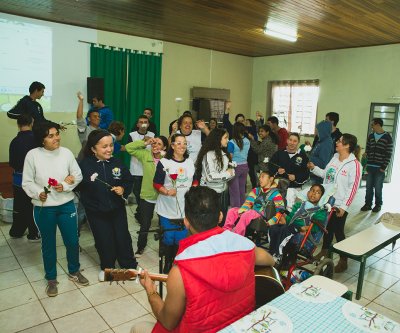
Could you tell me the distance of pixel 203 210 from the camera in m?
1.54

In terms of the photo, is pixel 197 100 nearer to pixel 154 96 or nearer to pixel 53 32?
pixel 154 96

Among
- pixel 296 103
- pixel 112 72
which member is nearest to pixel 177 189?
pixel 112 72

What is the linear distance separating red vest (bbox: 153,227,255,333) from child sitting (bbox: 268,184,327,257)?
5.66ft

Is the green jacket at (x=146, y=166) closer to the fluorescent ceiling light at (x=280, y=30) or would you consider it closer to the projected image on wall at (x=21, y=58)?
the fluorescent ceiling light at (x=280, y=30)

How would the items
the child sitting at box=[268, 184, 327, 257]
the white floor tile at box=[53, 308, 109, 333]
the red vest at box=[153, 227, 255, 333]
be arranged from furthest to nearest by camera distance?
the child sitting at box=[268, 184, 327, 257], the white floor tile at box=[53, 308, 109, 333], the red vest at box=[153, 227, 255, 333]

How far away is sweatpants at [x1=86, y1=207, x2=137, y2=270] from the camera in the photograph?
304 centimetres

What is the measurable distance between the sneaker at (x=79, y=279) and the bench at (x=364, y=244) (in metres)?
2.36

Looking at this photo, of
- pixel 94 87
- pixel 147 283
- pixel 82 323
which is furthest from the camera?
pixel 94 87

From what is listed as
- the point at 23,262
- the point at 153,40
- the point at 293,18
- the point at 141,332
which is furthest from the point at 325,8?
the point at 23,262

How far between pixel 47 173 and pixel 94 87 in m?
4.04

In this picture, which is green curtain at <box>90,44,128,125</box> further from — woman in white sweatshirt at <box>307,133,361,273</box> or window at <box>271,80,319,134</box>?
woman in white sweatshirt at <box>307,133,361,273</box>

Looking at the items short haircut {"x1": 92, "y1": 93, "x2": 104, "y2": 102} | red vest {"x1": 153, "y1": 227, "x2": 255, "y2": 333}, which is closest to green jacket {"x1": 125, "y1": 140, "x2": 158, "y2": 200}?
red vest {"x1": 153, "y1": 227, "x2": 255, "y2": 333}

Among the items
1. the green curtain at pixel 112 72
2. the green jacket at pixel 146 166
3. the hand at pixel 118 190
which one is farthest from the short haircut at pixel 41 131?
the green curtain at pixel 112 72

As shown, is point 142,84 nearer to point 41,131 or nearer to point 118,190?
point 41,131
